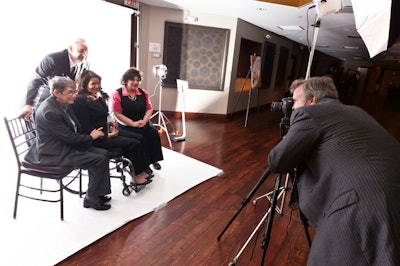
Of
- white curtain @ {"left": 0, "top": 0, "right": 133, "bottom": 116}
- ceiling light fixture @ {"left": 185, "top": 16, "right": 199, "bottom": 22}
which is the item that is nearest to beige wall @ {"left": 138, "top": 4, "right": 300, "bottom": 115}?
ceiling light fixture @ {"left": 185, "top": 16, "right": 199, "bottom": 22}

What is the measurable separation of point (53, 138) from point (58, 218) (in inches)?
25.1

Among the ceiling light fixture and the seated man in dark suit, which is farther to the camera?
the ceiling light fixture

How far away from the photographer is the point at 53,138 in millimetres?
1845

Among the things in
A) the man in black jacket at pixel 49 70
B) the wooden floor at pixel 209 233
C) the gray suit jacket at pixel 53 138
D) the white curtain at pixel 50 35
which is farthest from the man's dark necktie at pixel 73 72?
the wooden floor at pixel 209 233

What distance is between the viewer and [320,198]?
111cm

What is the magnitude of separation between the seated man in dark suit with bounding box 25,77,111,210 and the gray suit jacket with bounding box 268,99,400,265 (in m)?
1.44

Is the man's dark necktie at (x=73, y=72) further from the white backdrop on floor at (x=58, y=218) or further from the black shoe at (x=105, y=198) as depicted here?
the black shoe at (x=105, y=198)

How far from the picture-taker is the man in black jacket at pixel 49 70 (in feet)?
7.38

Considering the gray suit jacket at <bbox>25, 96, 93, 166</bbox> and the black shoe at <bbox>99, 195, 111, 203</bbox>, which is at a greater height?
the gray suit jacket at <bbox>25, 96, 93, 166</bbox>

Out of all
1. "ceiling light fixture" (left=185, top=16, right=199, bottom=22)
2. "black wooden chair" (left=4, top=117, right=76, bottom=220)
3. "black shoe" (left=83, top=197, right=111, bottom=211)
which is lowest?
"black shoe" (left=83, top=197, right=111, bottom=211)

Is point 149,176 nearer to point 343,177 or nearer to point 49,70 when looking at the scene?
point 49,70

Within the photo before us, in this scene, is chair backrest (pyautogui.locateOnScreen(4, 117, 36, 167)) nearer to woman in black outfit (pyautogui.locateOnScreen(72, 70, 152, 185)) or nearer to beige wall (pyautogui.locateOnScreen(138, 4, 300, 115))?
woman in black outfit (pyautogui.locateOnScreen(72, 70, 152, 185))

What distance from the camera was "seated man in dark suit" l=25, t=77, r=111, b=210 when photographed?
1.80 metres

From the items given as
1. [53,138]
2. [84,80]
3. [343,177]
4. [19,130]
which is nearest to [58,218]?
[53,138]
